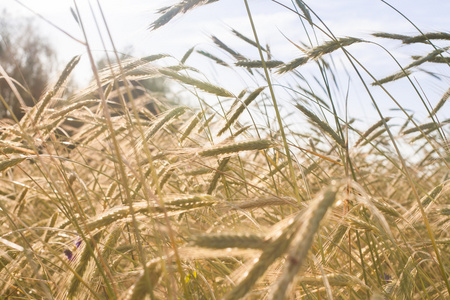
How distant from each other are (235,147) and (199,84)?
567 mm

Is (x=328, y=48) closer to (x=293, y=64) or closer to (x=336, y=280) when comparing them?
(x=293, y=64)

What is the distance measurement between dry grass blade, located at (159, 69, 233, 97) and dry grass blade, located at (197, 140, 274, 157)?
0.48 meters

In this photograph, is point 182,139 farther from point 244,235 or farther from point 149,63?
point 244,235

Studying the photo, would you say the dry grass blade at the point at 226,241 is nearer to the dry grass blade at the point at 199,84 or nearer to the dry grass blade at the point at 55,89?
the dry grass blade at the point at 199,84

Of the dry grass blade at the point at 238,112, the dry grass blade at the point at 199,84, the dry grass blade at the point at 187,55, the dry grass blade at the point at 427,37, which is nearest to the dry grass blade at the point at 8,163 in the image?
the dry grass blade at the point at 199,84

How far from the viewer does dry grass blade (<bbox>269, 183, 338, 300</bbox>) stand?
1.47ft

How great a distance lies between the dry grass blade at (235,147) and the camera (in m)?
1.17

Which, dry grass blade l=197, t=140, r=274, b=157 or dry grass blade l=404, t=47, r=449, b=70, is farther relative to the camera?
dry grass blade l=404, t=47, r=449, b=70

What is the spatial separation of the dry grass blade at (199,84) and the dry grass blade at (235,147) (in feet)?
1.58

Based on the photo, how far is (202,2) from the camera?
1516mm

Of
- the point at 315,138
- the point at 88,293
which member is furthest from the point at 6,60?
the point at 88,293

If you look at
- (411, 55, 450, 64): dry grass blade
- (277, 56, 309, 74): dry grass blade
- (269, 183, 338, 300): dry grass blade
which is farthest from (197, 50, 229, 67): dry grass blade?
(269, 183, 338, 300): dry grass blade

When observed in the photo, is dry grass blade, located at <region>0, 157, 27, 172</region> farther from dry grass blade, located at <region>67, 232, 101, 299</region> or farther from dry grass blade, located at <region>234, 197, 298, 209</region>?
dry grass blade, located at <region>234, 197, 298, 209</region>

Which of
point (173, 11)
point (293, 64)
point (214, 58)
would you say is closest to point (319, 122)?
point (293, 64)
